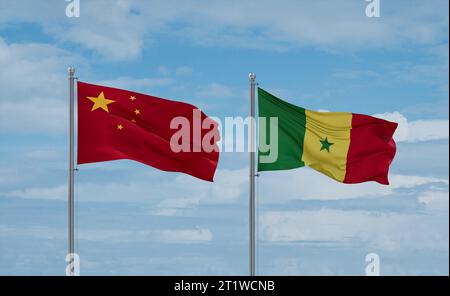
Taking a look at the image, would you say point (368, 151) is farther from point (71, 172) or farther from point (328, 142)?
point (71, 172)

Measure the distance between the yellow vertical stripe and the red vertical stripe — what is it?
0.67ft

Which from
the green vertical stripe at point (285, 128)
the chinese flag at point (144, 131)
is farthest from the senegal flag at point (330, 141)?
the chinese flag at point (144, 131)

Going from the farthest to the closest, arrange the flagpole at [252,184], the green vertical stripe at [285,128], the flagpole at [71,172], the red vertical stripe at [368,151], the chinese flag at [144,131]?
the red vertical stripe at [368,151]
the green vertical stripe at [285,128]
the chinese flag at [144,131]
the flagpole at [252,184]
the flagpole at [71,172]

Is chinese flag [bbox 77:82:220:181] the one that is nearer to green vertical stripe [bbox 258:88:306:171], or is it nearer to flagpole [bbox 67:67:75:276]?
flagpole [bbox 67:67:75:276]

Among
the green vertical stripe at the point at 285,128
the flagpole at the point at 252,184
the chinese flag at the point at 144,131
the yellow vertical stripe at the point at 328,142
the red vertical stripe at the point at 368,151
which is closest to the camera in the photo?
the flagpole at the point at 252,184

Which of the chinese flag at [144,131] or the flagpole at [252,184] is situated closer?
the flagpole at [252,184]

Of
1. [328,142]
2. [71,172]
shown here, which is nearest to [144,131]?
[71,172]

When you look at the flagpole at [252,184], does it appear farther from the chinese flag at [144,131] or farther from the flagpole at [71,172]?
the flagpole at [71,172]

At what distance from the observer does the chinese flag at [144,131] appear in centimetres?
2034

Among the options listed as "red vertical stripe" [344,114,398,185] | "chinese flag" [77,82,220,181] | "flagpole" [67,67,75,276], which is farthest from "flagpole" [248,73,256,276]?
"flagpole" [67,67,75,276]

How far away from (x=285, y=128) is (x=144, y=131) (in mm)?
3860

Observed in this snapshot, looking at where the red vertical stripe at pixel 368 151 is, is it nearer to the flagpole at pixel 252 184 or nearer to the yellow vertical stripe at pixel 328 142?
the yellow vertical stripe at pixel 328 142

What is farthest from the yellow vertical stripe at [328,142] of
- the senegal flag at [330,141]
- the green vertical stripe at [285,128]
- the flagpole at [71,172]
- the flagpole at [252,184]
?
the flagpole at [71,172]

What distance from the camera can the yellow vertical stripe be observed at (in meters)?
21.1
